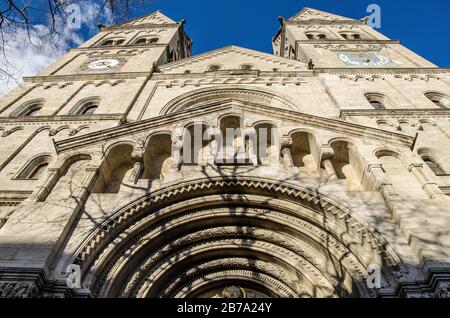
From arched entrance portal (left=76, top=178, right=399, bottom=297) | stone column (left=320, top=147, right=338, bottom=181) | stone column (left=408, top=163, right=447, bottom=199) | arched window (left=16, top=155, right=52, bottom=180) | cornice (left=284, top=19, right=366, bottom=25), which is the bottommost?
arched entrance portal (left=76, top=178, right=399, bottom=297)

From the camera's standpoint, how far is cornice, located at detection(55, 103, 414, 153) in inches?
398

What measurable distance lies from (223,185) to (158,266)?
2.68m

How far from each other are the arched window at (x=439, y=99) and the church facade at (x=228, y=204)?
270cm

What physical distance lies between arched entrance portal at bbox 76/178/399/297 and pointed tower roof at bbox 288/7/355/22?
104 feet

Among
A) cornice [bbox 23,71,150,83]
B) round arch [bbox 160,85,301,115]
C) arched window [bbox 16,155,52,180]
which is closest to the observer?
arched window [bbox 16,155,52,180]

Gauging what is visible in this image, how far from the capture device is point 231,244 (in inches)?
344

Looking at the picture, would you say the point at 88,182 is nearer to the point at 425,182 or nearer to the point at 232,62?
the point at 425,182

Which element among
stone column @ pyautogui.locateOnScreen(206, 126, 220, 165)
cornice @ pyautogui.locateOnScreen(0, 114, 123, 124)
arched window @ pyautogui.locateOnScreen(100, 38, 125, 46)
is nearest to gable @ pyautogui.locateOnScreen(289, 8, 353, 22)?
arched window @ pyautogui.locateOnScreen(100, 38, 125, 46)

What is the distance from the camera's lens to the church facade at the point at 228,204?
6.77 m

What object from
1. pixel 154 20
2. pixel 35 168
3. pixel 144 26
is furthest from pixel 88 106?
pixel 154 20

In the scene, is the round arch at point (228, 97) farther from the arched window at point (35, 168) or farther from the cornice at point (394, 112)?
the arched window at point (35, 168)

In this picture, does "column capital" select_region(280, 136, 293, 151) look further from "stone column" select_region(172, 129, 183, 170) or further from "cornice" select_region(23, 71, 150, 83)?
"cornice" select_region(23, 71, 150, 83)
